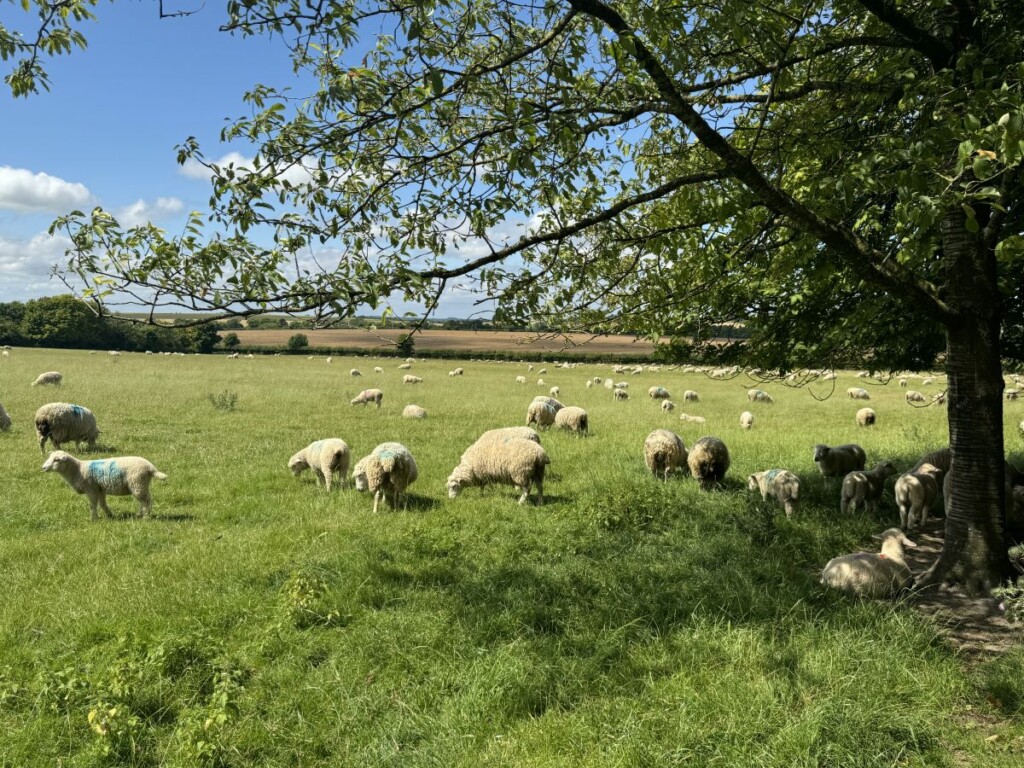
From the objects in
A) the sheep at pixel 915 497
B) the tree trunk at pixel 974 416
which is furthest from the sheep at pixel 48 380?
the tree trunk at pixel 974 416

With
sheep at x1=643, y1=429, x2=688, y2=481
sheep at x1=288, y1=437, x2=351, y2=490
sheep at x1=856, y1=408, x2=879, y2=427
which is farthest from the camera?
Result: sheep at x1=856, y1=408, x2=879, y2=427

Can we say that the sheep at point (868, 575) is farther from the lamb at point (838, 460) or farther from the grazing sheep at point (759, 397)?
the grazing sheep at point (759, 397)

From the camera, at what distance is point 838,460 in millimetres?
11406

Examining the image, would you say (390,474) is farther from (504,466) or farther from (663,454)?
(663,454)

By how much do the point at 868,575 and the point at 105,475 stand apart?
1062 centimetres

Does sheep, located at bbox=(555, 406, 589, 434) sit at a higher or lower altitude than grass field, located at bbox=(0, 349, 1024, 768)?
higher

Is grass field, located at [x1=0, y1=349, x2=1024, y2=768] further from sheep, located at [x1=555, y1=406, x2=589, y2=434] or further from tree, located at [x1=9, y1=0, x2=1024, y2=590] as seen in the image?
sheep, located at [x1=555, y1=406, x2=589, y2=434]

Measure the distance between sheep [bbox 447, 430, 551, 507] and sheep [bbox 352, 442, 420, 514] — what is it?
2.97 feet

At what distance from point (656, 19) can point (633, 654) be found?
5.19 meters

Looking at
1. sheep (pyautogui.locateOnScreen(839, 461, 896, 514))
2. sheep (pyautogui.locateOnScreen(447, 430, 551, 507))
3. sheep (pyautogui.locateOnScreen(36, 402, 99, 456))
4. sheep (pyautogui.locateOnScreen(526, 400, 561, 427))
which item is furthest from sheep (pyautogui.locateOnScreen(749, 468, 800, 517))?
sheep (pyautogui.locateOnScreen(36, 402, 99, 456))

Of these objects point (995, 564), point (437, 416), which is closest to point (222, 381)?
point (437, 416)

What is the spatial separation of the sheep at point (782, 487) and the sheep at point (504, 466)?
3645 mm

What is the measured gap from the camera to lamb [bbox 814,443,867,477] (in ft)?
37.4

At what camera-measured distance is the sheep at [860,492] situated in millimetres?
9289
